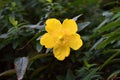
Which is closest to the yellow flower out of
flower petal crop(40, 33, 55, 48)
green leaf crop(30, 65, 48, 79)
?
flower petal crop(40, 33, 55, 48)

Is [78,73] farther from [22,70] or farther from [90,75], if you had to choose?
[22,70]

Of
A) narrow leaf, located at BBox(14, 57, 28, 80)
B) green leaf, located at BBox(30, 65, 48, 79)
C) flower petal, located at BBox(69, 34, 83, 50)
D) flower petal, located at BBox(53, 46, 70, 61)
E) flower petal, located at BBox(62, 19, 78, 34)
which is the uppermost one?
flower petal, located at BBox(62, 19, 78, 34)

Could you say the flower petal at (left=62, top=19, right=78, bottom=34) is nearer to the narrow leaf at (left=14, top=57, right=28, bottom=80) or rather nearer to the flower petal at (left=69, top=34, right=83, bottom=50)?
the flower petal at (left=69, top=34, right=83, bottom=50)

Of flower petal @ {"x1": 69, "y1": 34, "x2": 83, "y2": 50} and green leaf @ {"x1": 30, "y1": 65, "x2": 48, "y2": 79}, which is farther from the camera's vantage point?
green leaf @ {"x1": 30, "y1": 65, "x2": 48, "y2": 79}

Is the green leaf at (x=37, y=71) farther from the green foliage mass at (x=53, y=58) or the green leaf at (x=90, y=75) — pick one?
the green leaf at (x=90, y=75)

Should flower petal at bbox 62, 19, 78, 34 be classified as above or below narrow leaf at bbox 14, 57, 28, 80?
above
